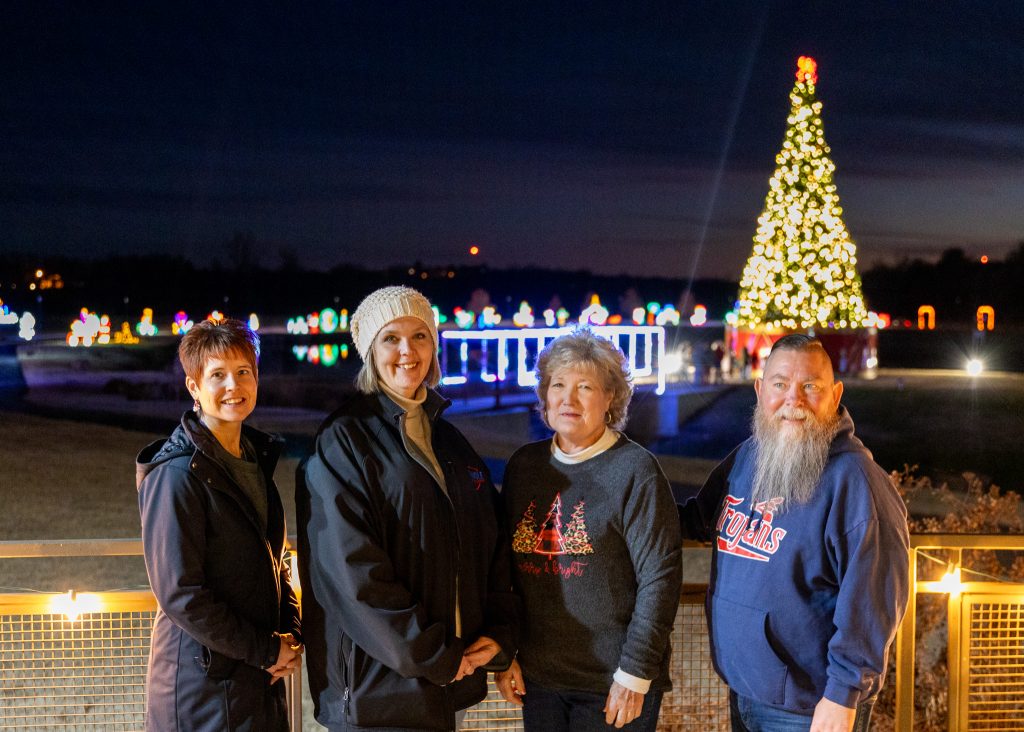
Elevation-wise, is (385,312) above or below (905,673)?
above

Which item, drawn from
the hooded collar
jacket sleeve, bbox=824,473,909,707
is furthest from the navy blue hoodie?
the hooded collar

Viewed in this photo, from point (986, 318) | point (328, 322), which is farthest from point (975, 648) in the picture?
point (986, 318)

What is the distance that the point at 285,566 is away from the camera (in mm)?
3037

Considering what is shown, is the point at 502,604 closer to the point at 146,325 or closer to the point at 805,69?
the point at 805,69

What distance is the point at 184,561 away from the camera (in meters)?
2.59

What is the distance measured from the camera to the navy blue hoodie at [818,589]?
261 cm

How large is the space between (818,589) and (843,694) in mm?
279

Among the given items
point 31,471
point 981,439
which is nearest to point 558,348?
point 31,471

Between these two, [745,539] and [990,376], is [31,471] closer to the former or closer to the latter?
[745,539]

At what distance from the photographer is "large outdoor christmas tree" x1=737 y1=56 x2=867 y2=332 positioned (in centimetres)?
1995

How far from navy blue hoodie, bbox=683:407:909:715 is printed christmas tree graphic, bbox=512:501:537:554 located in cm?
57

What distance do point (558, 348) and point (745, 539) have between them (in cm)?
78

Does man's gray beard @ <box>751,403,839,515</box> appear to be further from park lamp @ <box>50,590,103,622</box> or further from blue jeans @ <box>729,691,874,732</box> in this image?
park lamp @ <box>50,590,103,622</box>

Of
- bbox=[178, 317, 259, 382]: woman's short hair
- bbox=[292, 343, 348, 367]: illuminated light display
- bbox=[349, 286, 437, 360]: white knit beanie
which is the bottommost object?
bbox=[178, 317, 259, 382]: woman's short hair
